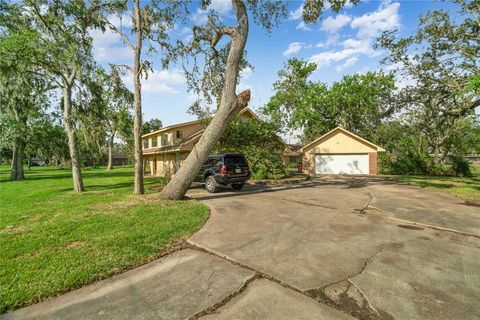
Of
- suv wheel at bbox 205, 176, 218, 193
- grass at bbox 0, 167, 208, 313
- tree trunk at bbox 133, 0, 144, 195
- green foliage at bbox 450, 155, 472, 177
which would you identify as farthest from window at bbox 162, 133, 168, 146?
green foliage at bbox 450, 155, 472, 177

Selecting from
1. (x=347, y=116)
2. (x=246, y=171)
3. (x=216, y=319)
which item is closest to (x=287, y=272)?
(x=216, y=319)

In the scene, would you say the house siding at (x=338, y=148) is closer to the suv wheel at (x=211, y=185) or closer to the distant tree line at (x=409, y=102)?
the distant tree line at (x=409, y=102)

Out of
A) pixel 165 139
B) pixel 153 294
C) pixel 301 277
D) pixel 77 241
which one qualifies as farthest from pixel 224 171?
pixel 165 139

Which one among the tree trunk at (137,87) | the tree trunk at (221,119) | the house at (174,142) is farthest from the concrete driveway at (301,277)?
the house at (174,142)

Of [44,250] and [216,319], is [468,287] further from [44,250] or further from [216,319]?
[44,250]

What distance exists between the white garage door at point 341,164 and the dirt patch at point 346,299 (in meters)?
25.2

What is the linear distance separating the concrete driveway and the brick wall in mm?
20687

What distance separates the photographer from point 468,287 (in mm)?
3471

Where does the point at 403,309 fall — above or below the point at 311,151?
below

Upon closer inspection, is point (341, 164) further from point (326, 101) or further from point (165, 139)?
point (165, 139)

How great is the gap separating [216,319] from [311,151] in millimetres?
27123

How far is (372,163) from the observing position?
25.8 m

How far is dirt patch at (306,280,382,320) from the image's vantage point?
9.46 ft

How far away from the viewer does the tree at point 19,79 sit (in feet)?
33.1
